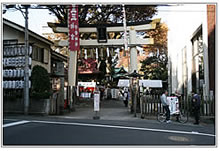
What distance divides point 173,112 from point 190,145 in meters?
5.85

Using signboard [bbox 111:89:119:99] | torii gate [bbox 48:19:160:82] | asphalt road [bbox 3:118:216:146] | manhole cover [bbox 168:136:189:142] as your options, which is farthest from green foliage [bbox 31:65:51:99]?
signboard [bbox 111:89:119:99]

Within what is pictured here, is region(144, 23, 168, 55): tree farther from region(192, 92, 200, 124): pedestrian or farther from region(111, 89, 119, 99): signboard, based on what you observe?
region(192, 92, 200, 124): pedestrian

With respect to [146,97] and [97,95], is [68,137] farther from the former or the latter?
[146,97]

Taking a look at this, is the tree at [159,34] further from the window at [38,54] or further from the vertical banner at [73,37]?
the window at [38,54]

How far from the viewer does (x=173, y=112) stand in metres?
13.4

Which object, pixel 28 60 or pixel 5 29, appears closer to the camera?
pixel 28 60

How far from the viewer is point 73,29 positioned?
714 inches

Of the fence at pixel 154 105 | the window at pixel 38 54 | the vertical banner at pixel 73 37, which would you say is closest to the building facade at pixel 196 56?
the fence at pixel 154 105

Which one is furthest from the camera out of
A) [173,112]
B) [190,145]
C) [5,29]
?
[5,29]

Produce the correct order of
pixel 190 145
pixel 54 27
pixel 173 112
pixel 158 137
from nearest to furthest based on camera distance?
pixel 190 145, pixel 158 137, pixel 173 112, pixel 54 27

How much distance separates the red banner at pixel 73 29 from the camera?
17.9m

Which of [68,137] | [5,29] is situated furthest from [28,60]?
[68,137]

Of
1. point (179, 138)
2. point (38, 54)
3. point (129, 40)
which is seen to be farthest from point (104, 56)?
point (179, 138)

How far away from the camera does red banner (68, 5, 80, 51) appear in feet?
58.9
